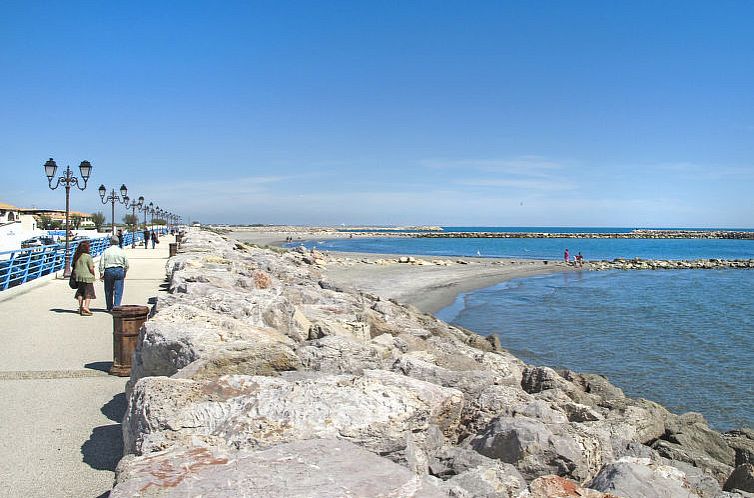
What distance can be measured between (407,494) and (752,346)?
14137mm

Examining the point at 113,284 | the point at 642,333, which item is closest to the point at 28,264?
the point at 113,284

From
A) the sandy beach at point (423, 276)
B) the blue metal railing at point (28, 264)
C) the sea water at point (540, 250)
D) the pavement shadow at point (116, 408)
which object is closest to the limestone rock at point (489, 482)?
the pavement shadow at point (116, 408)

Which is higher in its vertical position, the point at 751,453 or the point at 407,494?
the point at 407,494

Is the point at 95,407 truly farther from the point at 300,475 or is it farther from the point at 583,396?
the point at 583,396

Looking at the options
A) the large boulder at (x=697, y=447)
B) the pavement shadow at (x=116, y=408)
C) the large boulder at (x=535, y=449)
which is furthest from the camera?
the large boulder at (x=697, y=447)

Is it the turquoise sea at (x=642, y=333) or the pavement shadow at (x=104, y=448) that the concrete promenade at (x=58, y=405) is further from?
the turquoise sea at (x=642, y=333)

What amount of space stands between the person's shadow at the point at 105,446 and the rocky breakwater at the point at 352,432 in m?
0.44

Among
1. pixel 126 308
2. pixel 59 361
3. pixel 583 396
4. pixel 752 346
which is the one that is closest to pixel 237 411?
pixel 126 308

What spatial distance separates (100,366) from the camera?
6.48 meters

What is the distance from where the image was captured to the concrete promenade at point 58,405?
375 centimetres

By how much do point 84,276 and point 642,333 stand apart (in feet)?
43.2

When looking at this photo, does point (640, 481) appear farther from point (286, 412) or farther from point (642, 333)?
point (642, 333)

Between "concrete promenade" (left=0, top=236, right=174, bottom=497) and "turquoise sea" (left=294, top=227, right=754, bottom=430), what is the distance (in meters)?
7.82

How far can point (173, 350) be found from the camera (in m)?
4.53
